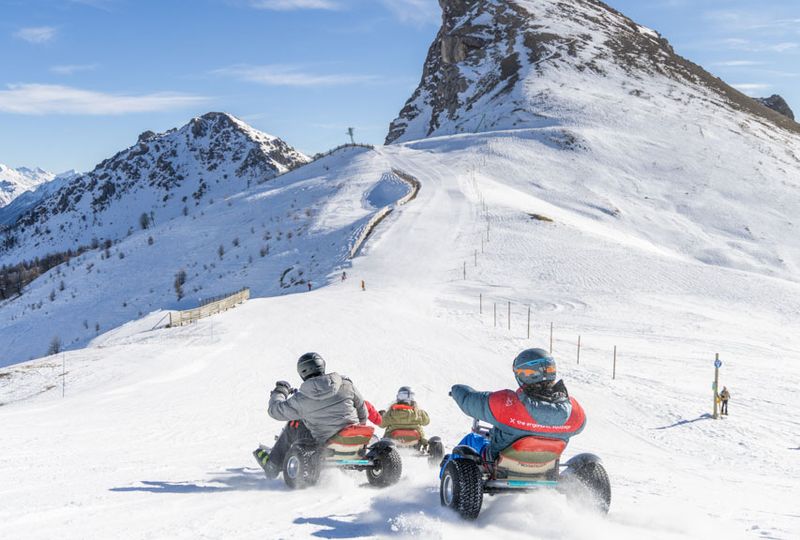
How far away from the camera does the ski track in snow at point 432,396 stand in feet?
18.9

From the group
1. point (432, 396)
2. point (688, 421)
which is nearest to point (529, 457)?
point (432, 396)

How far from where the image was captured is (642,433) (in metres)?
12.9

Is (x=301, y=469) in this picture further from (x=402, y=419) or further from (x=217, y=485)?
(x=402, y=419)

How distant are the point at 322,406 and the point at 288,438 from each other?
0.70 meters

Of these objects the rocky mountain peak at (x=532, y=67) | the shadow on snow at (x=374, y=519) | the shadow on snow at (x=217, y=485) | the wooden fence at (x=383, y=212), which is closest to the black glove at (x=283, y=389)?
the shadow on snow at (x=217, y=485)

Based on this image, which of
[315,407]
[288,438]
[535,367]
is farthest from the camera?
[288,438]

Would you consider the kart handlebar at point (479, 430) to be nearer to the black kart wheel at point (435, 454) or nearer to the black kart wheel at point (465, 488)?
the black kart wheel at point (465, 488)

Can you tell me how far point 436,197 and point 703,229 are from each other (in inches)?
909

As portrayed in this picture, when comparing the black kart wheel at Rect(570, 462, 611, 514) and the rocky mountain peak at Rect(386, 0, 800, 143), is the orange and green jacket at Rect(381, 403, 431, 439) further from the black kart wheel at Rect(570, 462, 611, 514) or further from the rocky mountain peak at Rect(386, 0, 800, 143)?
the rocky mountain peak at Rect(386, 0, 800, 143)

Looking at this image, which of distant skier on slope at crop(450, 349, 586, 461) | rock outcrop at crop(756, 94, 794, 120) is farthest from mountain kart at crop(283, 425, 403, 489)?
rock outcrop at crop(756, 94, 794, 120)

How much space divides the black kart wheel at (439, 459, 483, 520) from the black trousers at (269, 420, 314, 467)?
6.38ft

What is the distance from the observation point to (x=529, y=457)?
228 inches

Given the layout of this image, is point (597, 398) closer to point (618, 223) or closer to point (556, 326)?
point (556, 326)

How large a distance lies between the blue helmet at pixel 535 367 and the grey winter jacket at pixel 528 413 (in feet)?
0.60
